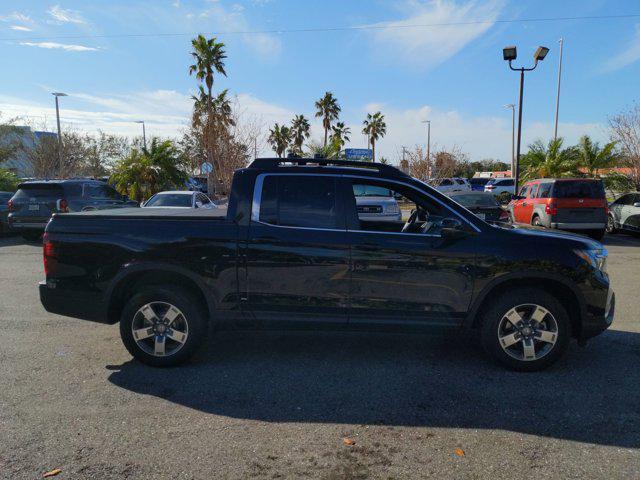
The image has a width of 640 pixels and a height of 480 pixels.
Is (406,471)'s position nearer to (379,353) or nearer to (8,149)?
(379,353)

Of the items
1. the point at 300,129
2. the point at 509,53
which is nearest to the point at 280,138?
the point at 300,129

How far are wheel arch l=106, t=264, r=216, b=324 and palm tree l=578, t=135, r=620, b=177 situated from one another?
24.8 meters

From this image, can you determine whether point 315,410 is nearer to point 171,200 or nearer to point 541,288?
point 541,288

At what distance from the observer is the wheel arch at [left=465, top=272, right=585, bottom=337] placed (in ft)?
14.4

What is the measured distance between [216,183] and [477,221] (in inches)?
1011

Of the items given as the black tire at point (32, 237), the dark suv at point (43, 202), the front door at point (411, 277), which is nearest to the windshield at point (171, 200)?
the dark suv at point (43, 202)

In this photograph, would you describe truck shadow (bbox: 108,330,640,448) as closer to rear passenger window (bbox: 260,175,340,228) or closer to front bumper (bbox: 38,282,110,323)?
front bumper (bbox: 38,282,110,323)

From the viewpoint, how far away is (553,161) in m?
24.8

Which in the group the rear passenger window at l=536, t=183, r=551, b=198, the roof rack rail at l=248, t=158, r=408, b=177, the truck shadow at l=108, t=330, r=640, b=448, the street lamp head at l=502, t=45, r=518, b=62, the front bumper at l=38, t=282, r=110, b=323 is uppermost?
the street lamp head at l=502, t=45, r=518, b=62

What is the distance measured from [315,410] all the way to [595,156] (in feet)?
83.3

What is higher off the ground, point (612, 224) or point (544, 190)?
point (544, 190)

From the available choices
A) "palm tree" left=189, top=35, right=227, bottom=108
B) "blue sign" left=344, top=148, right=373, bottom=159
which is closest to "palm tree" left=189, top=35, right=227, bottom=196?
"palm tree" left=189, top=35, right=227, bottom=108

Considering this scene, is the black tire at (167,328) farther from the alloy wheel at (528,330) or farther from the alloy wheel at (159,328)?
the alloy wheel at (528,330)

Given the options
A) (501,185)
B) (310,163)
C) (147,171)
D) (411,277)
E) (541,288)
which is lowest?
(541,288)
